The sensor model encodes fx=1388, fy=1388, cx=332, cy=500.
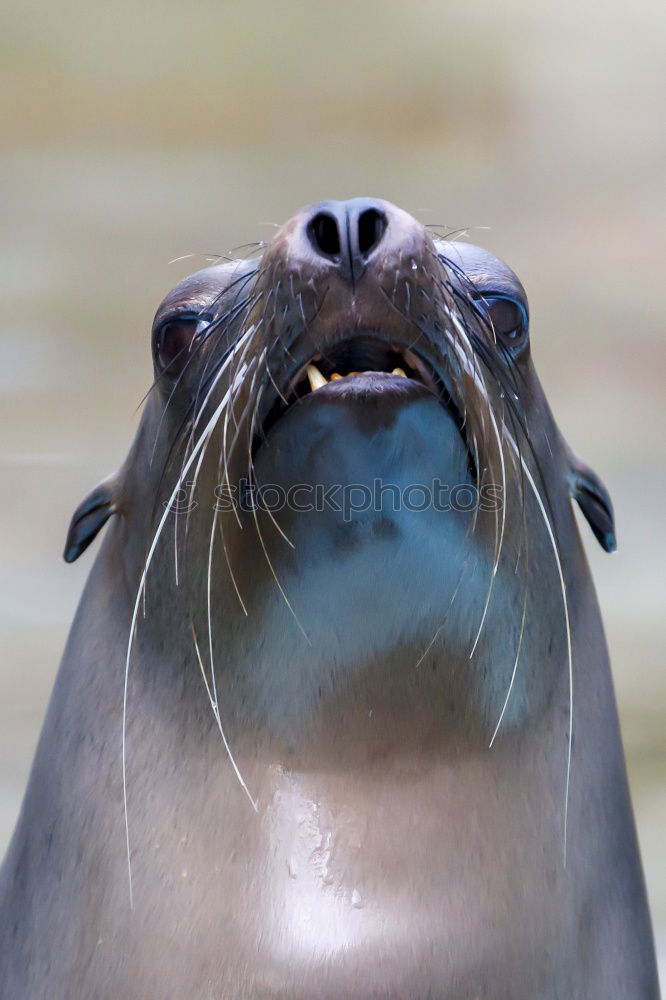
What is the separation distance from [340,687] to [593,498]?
0.51 metres

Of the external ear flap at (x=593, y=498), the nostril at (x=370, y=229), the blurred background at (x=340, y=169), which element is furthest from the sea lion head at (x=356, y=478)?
the blurred background at (x=340, y=169)

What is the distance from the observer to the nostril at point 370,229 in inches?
53.1

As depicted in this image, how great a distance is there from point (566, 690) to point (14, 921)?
0.72 meters

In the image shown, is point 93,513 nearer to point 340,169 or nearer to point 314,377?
point 314,377

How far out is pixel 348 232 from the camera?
134 cm

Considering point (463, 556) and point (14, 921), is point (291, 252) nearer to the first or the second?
point (463, 556)

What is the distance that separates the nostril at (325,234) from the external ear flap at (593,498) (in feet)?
1.91

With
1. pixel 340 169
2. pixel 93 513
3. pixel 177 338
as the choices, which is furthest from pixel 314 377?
pixel 340 169

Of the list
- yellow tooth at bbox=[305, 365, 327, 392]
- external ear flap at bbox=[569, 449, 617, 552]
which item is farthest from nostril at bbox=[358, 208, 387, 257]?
external ear flap at bbox=[569, 449, 617, 552]

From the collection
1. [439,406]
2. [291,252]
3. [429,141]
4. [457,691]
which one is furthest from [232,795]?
[429,141]

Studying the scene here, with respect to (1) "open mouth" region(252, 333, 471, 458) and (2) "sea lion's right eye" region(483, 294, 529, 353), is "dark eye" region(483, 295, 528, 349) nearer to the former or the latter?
(2) "sea lion's right eye" region(483, 294, 529, 353)

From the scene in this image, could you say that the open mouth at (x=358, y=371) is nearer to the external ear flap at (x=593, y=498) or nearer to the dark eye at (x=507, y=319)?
the dark eye at (x=507, y=319)

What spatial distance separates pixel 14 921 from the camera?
5.51 ft

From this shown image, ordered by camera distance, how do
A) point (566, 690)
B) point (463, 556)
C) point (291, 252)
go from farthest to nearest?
1. point (566, 690)
2. point (463, 556)
3. point (291, 252)
